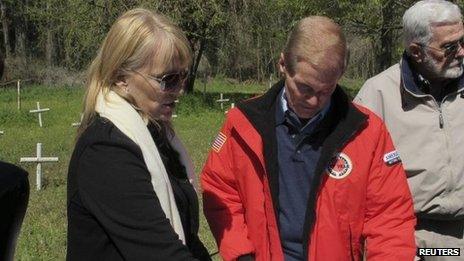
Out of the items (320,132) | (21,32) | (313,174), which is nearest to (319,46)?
(320,132)

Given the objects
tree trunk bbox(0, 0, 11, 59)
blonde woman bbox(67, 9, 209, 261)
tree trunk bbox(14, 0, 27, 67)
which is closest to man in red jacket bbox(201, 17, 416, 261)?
blonde woman bbox(67, 9, 209, 261)

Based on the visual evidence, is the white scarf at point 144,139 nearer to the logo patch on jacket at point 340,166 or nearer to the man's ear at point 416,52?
the logo patch on jacket at point 340,166

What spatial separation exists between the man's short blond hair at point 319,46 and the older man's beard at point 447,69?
0.62 meters

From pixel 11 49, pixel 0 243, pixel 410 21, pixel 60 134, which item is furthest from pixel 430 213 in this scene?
pixel 11 49

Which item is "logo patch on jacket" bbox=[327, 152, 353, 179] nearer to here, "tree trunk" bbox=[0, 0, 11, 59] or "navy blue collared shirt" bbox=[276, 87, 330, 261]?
"navy blue collared shirt" bbox=[276, 87, 330, 261]

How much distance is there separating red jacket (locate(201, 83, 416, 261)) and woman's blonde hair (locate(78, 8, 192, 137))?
1.79ft

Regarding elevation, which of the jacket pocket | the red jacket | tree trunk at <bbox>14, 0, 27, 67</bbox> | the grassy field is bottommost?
tree trunk at <bbox>14, 0, 27, 67</bbox>

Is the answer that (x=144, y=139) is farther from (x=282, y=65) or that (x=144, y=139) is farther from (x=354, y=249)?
(x=354, y=249)

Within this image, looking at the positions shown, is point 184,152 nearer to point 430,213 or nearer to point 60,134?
point 430,213

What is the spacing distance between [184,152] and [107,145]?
1.59 ft

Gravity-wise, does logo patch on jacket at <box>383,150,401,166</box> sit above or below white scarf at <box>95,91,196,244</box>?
below

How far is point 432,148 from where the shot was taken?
2.89m

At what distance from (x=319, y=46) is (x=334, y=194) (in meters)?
0.48

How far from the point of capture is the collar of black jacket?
7.88 feet
